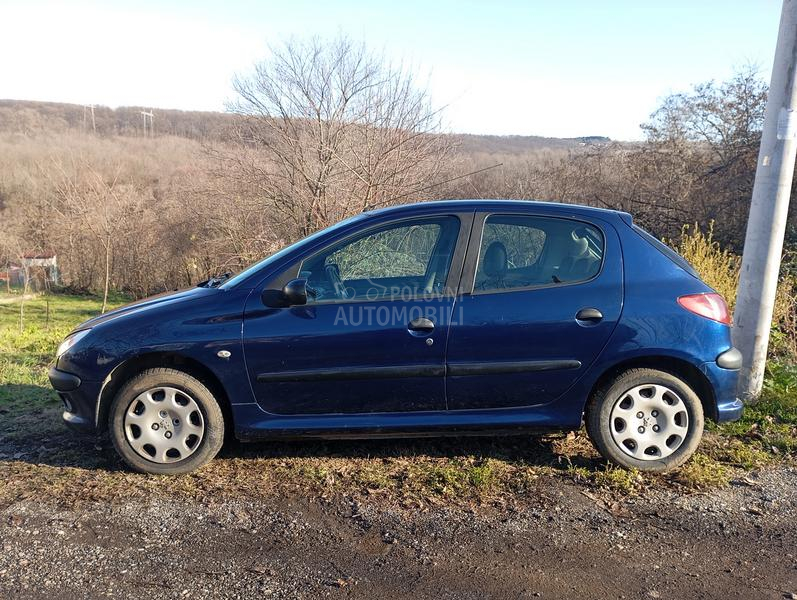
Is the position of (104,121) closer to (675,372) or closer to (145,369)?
(145,369)

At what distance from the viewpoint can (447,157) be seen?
14.8 meters

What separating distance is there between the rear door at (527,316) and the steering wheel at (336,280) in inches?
28.0

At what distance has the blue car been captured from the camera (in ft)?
12.8

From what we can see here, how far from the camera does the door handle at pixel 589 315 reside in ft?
12.8

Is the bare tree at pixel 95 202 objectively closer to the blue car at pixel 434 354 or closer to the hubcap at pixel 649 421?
the blue car at pixel 434 354

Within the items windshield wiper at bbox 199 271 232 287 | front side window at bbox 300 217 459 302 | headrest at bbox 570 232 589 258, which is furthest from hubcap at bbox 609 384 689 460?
windshield wiper at bbox 199 271 232 287

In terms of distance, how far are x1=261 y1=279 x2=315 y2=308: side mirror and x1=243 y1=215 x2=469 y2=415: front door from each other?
40 millimetres

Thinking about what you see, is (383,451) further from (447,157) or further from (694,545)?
(447,157)

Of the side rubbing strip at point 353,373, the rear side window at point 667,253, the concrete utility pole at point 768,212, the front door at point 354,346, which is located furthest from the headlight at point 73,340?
the concrete utility pole at point 768,212

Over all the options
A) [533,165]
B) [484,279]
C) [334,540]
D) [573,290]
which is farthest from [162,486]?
[533,165]

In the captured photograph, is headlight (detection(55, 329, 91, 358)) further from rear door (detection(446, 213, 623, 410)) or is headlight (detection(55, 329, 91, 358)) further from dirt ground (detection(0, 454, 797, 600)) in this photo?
rear door (detection(446, 213, 623, 410))

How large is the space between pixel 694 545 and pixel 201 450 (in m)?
2.78

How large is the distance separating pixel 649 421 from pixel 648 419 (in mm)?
14

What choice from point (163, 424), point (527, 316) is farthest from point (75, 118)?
point (527, 316)
